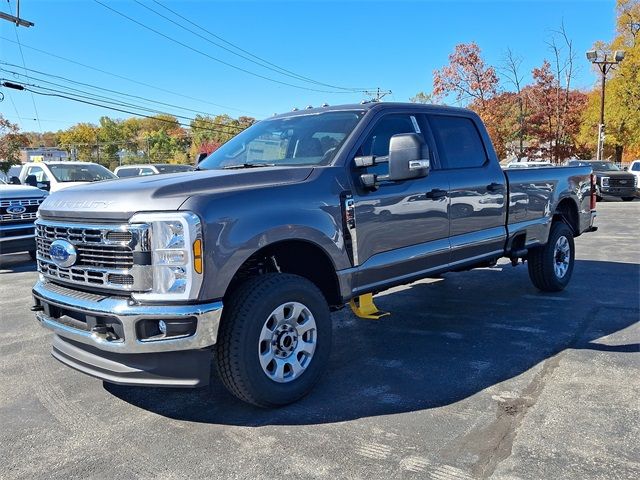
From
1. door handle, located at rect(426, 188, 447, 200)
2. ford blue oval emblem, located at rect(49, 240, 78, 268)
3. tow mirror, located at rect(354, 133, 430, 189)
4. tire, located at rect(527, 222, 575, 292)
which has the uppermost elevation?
tow mirror, located at rect(354, 133, 430, 189)

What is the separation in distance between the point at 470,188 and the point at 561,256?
7.93ft

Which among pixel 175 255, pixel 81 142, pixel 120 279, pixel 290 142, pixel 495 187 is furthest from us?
pixel 81 142

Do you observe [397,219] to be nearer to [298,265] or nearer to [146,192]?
[298,265]

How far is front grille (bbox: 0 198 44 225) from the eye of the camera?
356 inches

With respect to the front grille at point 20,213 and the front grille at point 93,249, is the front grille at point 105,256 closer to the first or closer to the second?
the front grille at point 93,249

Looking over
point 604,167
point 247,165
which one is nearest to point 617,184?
point 604,167

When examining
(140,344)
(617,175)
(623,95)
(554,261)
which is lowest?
(554,261)

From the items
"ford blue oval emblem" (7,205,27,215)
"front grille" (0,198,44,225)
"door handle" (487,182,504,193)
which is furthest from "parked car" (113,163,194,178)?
"door handle" (487,182,504,193)

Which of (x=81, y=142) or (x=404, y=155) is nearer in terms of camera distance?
(x=404, y=155)

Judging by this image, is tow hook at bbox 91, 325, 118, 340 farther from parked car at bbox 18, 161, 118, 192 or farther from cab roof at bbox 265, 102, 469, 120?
parked car at bbox 18, 161, 118, 192

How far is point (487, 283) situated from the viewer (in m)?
7.47

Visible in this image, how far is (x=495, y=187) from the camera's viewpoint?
18.1 ft

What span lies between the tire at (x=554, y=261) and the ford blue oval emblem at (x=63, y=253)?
5096 millimetres

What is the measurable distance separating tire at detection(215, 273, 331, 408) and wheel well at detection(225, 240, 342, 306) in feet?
0.57
